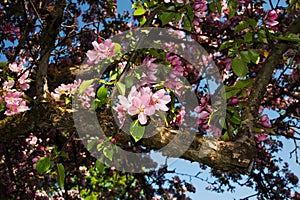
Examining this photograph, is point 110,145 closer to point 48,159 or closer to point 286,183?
point 48,159

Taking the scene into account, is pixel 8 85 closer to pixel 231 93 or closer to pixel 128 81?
pixel 128 81

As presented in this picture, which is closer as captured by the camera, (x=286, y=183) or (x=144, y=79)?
(x=144, y=79)

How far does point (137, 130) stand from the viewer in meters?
1.60

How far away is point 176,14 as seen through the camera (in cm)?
198

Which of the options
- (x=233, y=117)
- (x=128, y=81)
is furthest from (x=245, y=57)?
(x=128, y=81)

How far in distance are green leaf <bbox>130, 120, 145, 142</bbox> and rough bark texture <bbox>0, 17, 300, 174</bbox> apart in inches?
15.9

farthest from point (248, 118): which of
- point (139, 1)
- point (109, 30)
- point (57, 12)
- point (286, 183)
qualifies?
point (286, 183)

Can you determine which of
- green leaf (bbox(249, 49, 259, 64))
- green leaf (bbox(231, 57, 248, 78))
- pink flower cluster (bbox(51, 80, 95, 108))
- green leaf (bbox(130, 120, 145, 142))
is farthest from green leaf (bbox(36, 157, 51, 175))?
green leaf (bbox(249, 49, 259, 64))

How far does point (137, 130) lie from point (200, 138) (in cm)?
53

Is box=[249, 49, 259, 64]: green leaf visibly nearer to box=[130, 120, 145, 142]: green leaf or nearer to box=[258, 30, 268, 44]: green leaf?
box=[258, 30, 268, 44]: green leaf

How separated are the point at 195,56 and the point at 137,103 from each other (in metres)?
2.33

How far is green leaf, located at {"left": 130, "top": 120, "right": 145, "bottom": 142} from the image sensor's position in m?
1.59

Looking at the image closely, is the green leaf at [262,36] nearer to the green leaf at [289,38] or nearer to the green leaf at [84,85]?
the green leaf at [289,38]

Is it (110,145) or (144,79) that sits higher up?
(144,79)
